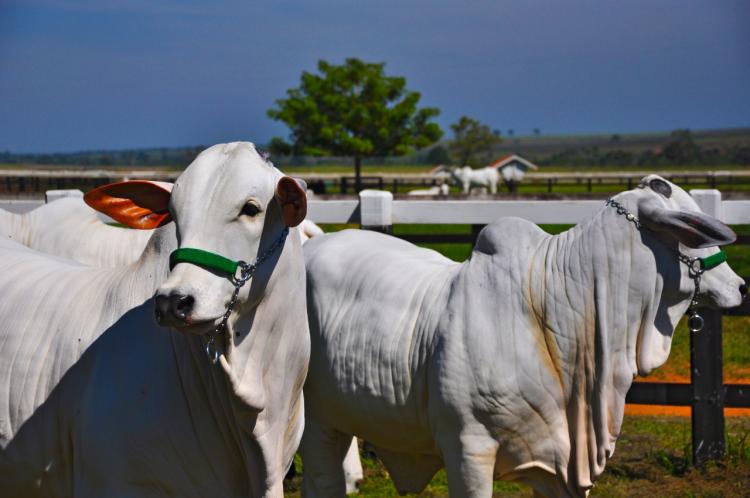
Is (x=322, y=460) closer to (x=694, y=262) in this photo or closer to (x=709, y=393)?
(x=694, y=262)

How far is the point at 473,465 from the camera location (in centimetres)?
449

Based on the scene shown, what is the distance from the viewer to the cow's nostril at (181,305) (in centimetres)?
296

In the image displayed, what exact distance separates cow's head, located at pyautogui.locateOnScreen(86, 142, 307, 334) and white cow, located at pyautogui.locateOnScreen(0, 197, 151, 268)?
1.99 metres

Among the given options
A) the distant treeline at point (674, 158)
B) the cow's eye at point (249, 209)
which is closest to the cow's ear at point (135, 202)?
the cow's eye at point (249, 209)

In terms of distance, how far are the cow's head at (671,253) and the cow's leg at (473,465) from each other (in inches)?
29.5

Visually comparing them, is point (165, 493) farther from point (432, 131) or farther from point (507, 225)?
point (432, 131)

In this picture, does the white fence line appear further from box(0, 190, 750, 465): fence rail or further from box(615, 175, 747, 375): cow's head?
box(615, 175, 747, 375): cow's head

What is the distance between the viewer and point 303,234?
6402mm

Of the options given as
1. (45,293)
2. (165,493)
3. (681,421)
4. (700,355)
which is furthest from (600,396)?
(681,421)

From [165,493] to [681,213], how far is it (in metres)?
2.37

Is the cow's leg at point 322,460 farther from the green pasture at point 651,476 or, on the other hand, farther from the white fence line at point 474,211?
the white fence line at point 474,211

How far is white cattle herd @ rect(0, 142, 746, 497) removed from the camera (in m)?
3.35

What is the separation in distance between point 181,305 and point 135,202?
2.27 ft

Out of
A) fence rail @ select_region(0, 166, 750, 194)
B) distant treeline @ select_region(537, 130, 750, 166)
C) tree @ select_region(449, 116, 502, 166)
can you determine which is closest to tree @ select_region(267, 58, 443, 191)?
fence rail @ select_region(0, 166, 750, 194)
